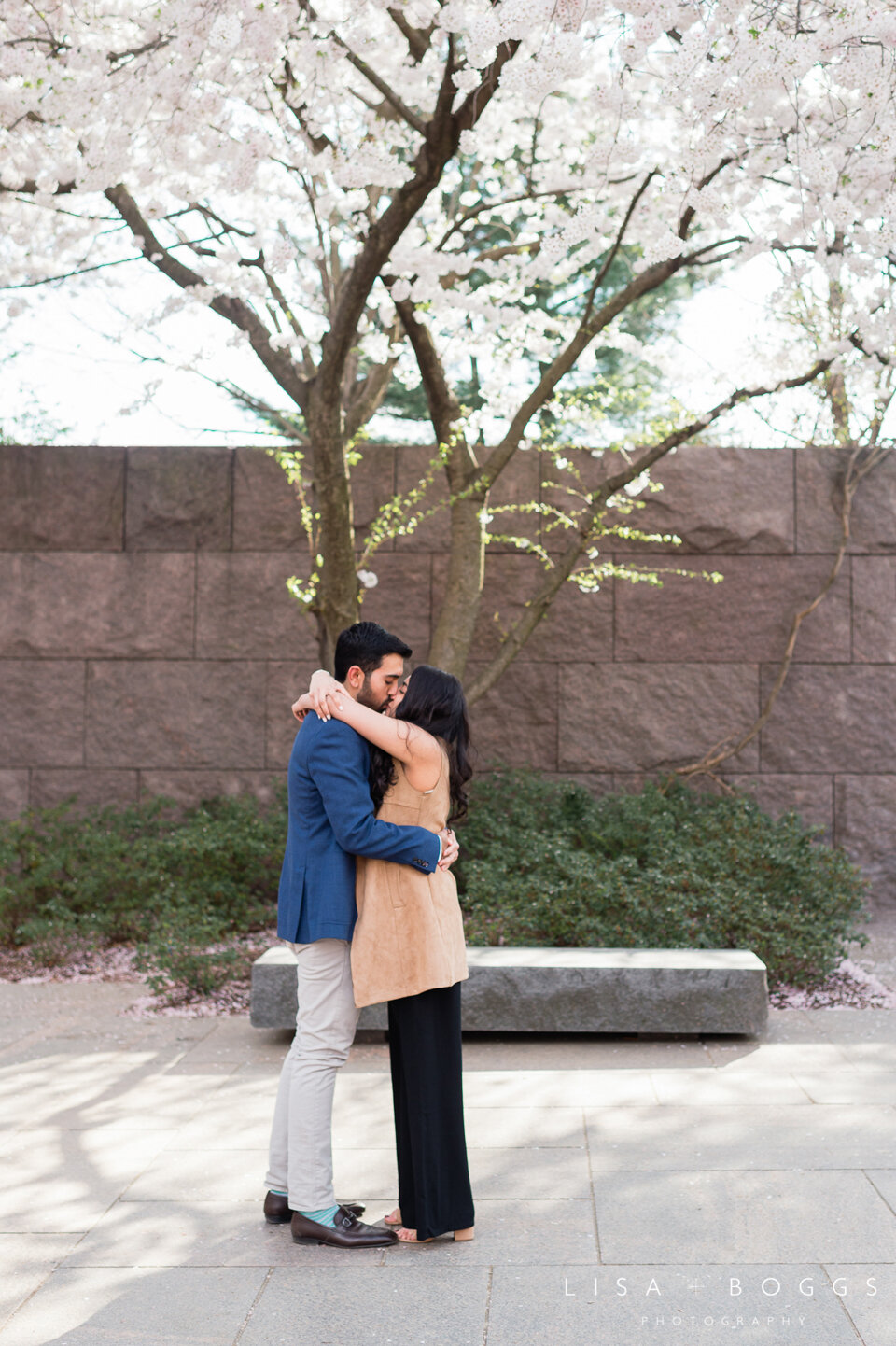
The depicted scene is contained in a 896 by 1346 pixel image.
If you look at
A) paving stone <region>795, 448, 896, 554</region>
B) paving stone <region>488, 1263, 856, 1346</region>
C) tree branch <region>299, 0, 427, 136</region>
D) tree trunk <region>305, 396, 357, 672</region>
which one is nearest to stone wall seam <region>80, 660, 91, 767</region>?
tree trunk <region>305, 396, 357, 672</region>

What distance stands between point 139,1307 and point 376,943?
1.06m

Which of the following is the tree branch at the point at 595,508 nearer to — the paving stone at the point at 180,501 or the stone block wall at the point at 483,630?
the stone block wall at the point at 483,630

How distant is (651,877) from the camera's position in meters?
6.19

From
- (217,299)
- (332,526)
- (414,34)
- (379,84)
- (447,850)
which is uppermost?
(414,34)

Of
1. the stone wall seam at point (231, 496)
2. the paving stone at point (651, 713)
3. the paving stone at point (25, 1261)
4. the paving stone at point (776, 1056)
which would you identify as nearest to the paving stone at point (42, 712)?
the stone wall seam at point (231, 496)

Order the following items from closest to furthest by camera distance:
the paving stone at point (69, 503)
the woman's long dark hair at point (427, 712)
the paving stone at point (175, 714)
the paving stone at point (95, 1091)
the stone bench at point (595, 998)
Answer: the woman's long dark hair at point (427, 712)
the paving stone at point (95, 1091)
the stone bench at point (595, 998)
the paving stone at point (175, 714)
the paving stone at point (69, 503)

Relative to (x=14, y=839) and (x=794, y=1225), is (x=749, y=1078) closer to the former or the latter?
(x=794, y=1225)

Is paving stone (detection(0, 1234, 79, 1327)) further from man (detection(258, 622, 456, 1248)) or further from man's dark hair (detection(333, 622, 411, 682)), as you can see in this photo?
man's dark hair (detection(333, 622, 411, 682))

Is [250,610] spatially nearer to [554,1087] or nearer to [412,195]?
[412,195]

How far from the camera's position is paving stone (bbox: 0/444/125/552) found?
27.7 feet

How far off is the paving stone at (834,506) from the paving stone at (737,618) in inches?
7.7

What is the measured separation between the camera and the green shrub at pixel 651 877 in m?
5.92

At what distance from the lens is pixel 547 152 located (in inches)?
342

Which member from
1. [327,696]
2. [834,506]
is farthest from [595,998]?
[834,506]
